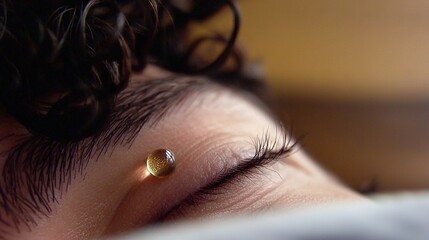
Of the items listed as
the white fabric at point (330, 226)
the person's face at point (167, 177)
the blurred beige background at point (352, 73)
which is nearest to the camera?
the white fabric at point (330, 226)

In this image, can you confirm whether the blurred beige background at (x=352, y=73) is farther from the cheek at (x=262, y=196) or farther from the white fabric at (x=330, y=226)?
the white fabric at (x=330, y=226)

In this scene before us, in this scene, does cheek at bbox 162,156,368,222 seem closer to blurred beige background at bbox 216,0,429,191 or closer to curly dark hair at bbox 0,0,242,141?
curly dark hair at bbox 0,0,242,141

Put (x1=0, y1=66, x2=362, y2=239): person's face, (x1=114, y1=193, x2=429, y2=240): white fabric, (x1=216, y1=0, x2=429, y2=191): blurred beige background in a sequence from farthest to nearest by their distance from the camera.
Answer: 1. (x1=216, y1=0, x2=429, y2=191): blurred beige background
2. (x1=0, y1=66, x2=362, y2=239): person's face
3. (x1=114, y1=193, x2=429, y2=240): white fabric

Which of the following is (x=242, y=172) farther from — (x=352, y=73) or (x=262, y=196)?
(x=352, y=73)

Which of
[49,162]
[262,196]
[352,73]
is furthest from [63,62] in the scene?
[352,73]

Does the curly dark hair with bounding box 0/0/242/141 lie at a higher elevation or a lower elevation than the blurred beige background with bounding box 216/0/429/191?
higher

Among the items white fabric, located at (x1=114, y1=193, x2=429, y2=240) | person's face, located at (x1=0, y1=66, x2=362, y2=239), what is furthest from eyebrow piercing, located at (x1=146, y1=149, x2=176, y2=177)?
white fabric, located at (x1=114, y1=193, x2=429, y2=240)

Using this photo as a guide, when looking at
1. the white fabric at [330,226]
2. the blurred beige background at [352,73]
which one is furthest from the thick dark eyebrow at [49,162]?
the blurred beige background at [352,73]
